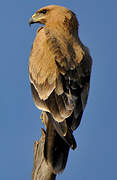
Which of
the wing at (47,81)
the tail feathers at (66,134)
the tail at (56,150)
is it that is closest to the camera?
the tail feathers at (66,134)

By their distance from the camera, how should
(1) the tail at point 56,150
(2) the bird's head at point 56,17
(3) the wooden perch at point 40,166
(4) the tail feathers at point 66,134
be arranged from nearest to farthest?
(4) the tail feathers at point 66,134 → (1) the tail at point 56,150 → (3) the wooden perch at point 40,166 → (2) the bird's head at point 56,17

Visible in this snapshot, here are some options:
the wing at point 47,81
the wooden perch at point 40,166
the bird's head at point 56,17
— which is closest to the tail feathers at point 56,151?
the wooden perch at point 40,166

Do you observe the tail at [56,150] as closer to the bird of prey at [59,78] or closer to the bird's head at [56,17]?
the bird of prey at [59,78]

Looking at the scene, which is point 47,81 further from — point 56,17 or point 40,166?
point 56,17

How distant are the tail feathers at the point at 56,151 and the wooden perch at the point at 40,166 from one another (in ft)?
0.52

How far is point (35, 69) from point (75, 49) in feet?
2.39

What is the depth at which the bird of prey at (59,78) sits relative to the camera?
7.54 m

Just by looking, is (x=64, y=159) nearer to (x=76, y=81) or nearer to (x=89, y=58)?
(x=76, y=81)

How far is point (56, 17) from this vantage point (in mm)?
8898

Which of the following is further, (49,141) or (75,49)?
(75,49)

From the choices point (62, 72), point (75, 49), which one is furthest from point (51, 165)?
point (75, 49)

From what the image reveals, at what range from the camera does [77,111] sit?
7.84m

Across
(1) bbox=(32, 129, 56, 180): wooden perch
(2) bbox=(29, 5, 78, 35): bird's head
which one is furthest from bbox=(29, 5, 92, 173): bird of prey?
(1) bbox=(32, 129, 56, 180): wooden perch

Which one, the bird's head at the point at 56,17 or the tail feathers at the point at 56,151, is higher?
the bird's head at the point at 56,17
